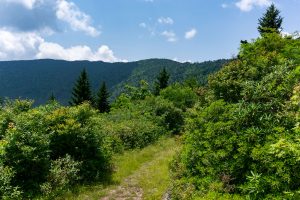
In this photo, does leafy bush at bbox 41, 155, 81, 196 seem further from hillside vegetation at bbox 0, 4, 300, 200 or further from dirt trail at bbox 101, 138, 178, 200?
dirt trail at bbox 101, 138, 178, 200

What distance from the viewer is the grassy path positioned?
1605 cm

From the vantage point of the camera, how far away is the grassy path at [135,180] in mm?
16047

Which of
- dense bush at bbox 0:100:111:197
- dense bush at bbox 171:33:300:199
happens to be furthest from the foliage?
dense bush at bbox 171:33:300:199

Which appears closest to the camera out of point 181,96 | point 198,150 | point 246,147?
point 246,147

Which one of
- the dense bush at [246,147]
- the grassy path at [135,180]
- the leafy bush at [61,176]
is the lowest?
the grassy path at [135,180]

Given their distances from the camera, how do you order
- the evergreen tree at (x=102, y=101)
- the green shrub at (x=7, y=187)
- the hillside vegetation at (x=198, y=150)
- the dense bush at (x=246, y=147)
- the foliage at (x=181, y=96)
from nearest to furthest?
the dense bush at (x=246, y=147) → the hillside vegetation at (x=198, y=150) → the green shrub at (x=7, y=187) → the foliage at (x=181, y=96) → the evergreen tree at (x=102, y=101)

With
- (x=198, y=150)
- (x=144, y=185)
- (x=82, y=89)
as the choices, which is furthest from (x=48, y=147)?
(x=82, y=89)

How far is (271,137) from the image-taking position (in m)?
11.4

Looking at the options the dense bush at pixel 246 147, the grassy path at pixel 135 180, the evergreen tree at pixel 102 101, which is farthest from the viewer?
the evergreen tree at pixel 102 101

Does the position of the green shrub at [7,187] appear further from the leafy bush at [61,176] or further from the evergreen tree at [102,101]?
the evergreen tree at [102,101]

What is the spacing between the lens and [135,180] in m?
18.7

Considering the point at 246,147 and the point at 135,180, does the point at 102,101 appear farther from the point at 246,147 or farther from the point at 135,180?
the point at 246,147

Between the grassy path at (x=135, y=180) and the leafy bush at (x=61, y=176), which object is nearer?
the leafy bush at (x=61, y=176)

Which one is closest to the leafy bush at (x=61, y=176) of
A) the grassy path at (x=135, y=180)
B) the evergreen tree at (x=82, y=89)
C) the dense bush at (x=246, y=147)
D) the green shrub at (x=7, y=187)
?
the grassy path at (x=135, y=180)
